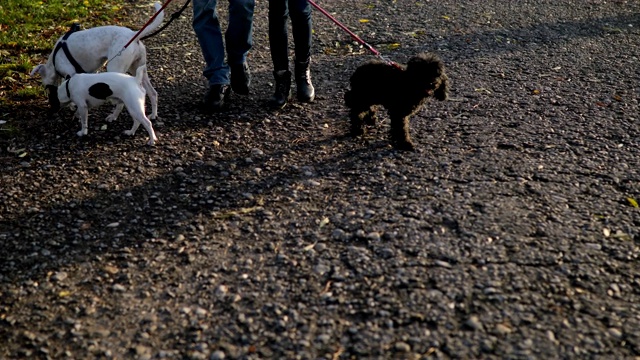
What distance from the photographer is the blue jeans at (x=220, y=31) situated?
5.06m

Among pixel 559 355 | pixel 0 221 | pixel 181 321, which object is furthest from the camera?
pixel 0 221

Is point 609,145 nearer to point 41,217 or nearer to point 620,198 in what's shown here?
point 620,198

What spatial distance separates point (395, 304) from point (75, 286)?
5.24ft

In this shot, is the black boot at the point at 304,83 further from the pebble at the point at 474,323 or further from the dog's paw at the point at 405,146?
the pebble at the point at 474,323

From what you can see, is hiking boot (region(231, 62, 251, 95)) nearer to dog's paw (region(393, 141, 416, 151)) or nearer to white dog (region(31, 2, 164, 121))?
white dog (region(31, 2, 164, 121))

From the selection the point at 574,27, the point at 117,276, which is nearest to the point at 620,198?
the point at 117,276

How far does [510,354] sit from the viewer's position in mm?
2693

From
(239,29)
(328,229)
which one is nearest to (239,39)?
(239,29)

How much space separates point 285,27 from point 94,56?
1.62m

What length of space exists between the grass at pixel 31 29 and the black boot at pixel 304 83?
2.29 m

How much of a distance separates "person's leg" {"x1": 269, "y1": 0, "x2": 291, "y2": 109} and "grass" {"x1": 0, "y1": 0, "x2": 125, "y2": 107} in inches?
83.2

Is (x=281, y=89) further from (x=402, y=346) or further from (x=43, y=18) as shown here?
(x=43, y=18)

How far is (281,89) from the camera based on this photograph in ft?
17.6

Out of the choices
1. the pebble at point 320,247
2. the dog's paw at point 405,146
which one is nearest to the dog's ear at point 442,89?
the dog's paw at point 405,146
